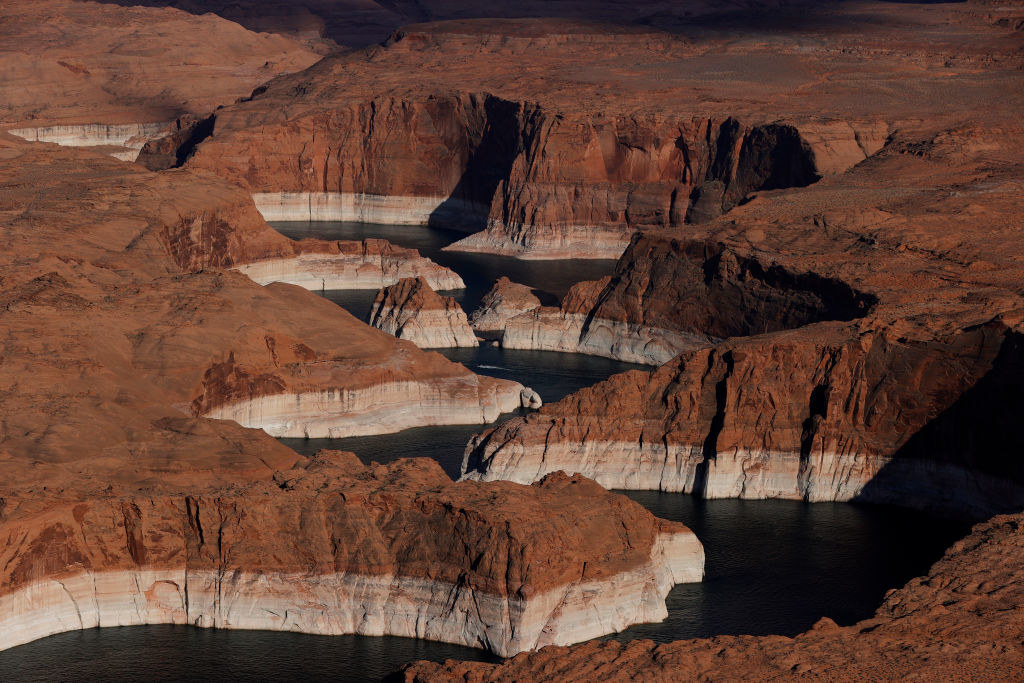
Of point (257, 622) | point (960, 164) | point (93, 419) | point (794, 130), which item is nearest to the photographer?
point (257, 622)

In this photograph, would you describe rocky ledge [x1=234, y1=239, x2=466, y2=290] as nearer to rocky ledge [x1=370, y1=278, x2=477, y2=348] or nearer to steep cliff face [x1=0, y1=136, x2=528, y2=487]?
steep cliff face [x1=0, y1=136, x2=528, y2=487]

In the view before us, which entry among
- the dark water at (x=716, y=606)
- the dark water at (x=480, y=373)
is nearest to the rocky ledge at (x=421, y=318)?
the dark water at (x=480, y=373)

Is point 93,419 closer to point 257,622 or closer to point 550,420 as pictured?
point 257,622

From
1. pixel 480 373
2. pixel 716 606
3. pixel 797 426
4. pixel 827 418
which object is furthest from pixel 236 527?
pixel 480 373

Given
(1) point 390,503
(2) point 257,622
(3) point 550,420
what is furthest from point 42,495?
(3) point 550,420

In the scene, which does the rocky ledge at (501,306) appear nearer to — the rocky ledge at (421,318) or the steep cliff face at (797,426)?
the rocky ledge at (421,318)

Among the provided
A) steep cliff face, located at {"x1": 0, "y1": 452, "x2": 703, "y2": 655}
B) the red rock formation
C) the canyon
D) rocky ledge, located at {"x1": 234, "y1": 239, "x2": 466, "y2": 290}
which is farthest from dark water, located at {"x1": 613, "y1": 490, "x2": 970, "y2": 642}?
rocky ledge, located at {"x1": 234, "y1": 239, "x2": 466, "y2": 290}
